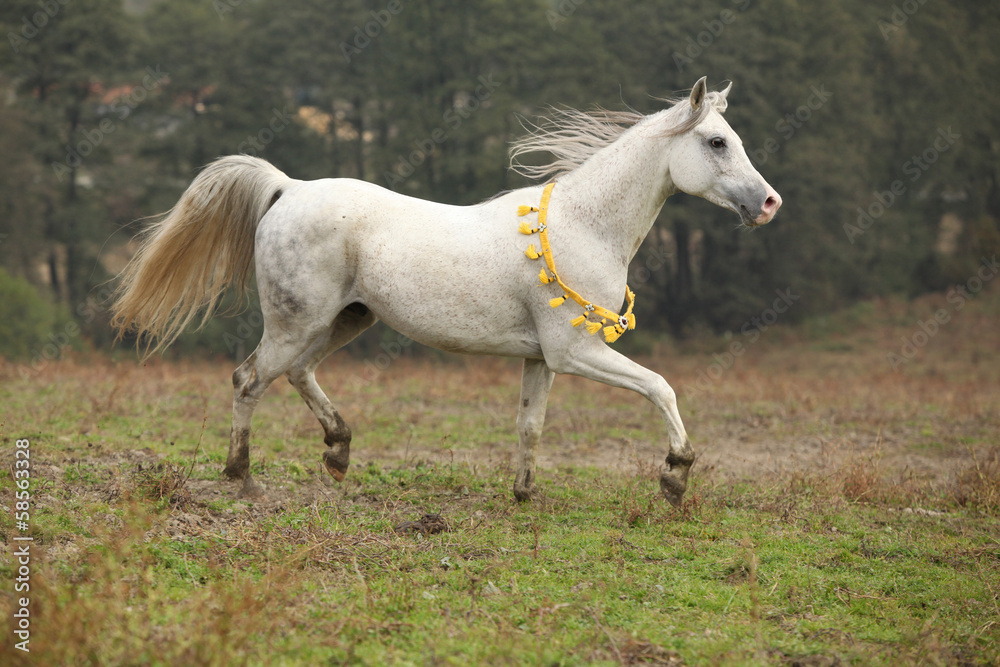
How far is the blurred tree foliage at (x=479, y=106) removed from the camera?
88.5 feet

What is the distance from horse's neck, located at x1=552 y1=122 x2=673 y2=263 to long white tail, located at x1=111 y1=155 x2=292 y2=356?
2.26 metres

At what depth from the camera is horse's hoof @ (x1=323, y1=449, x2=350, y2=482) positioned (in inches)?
257

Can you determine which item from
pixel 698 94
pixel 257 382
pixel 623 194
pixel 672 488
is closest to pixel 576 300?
pixel 623 194

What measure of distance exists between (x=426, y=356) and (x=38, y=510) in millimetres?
20102

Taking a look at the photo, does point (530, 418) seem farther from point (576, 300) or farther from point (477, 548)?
point (477, 548)

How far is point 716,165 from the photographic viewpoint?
18.3 feet

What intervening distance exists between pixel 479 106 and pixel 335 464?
2275cm

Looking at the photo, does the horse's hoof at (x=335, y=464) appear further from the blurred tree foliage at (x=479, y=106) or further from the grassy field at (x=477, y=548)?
the blurred tree foliage at (x=479, y=106)

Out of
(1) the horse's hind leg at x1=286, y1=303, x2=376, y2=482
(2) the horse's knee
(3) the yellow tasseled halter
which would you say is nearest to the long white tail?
(1) the horse's hind leg at x1=286, y1=303, x2=376, y2=482

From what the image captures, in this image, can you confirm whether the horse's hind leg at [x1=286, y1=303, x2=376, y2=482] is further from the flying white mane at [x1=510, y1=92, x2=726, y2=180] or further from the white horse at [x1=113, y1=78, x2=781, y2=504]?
the flying white mane at [x1=510, y1=92, x2=726, y2=180]

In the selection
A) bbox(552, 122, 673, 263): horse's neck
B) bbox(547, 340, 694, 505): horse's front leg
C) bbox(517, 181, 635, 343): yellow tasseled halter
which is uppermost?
bbox(552, 122, 673, 263): horse's neck

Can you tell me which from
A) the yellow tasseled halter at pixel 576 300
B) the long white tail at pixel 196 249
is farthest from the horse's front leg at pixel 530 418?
the long white tail at pixel 196 249

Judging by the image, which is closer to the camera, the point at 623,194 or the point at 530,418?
the point at 623,194

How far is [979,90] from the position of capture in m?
30.2
